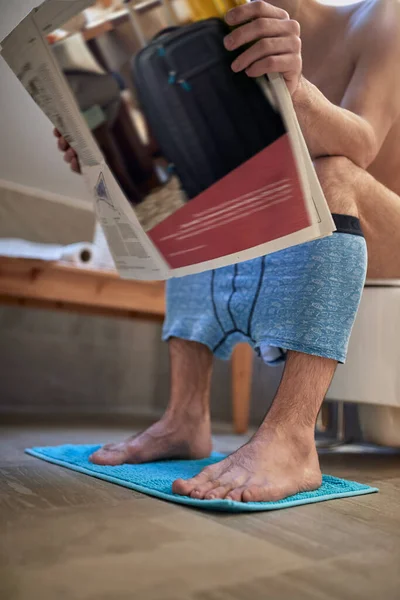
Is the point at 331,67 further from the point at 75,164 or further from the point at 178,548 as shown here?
the point at 178,548

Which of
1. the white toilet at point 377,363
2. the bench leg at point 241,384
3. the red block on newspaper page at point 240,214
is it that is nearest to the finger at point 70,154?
the red block on newspaper page at point 240,214

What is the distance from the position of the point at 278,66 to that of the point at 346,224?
20cm

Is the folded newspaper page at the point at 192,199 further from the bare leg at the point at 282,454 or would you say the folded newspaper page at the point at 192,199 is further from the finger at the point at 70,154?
the bare leg at the point at 282,454

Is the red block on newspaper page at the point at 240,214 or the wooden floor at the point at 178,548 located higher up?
the red block on newspaper page at the point at 240,214

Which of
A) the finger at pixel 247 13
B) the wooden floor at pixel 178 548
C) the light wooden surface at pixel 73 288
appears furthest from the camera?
the light wooden surface at pixel 73 288

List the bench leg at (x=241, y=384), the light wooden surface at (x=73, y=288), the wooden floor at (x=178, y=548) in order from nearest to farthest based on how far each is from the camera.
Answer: the wooden floor at (x=178, y=548), the light wooden surface at (x=73, y=288), the bench leg at (x=241, y=384)

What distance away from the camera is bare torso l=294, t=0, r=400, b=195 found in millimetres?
658

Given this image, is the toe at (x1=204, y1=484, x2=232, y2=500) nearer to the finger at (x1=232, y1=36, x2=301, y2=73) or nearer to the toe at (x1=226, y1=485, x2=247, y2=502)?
the toe at (x1=226, y1=485, x2=247, y2=502)

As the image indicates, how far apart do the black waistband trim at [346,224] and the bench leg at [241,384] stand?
853 millimetres

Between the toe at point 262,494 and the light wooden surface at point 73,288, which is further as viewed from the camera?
the light wooden surface at point 73,288

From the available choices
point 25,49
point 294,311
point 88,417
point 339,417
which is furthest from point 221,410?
point 25,49

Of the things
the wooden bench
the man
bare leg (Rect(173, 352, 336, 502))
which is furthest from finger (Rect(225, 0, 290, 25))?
the wooden bench

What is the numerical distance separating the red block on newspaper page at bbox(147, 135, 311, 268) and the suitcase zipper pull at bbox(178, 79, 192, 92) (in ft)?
0.30

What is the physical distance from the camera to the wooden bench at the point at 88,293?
126 cm
